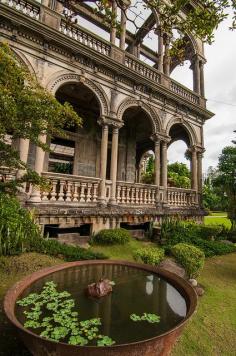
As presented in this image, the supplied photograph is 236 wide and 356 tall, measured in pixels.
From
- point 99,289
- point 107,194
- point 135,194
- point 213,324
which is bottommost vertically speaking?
point 213,324

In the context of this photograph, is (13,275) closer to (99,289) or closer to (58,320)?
(99,289)

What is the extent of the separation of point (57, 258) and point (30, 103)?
4421 mm

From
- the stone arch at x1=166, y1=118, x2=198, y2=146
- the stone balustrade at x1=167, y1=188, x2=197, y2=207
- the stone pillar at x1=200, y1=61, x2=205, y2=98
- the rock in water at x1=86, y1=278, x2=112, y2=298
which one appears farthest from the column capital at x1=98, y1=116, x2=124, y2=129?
the rock in water at x1=86, y1=278, x2=112, y2=298

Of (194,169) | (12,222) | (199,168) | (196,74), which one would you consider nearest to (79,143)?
(194,169)

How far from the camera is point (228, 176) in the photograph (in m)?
12.9

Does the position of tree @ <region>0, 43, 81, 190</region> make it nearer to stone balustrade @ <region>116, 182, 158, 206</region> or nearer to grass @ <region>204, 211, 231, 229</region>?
stone balustrade @ <region>116, 182, 158, 206</region>

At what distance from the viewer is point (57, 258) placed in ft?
22.9

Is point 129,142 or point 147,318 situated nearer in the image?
point 147,318

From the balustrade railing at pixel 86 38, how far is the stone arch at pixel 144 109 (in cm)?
241

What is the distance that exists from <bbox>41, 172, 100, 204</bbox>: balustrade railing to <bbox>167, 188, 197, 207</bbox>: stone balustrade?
4700mm

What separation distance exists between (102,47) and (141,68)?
7.81ft

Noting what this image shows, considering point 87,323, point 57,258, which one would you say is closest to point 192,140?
point 57,258

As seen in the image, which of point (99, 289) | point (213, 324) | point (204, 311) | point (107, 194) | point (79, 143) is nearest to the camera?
point (99, 289)

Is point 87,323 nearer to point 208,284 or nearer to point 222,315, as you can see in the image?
point 222,315
